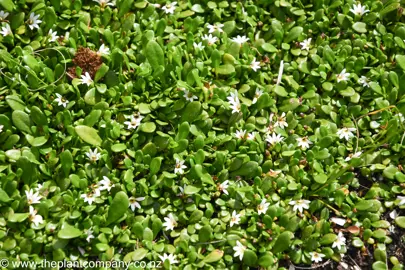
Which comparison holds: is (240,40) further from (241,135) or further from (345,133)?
(345,133)

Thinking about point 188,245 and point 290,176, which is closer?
point 188,245

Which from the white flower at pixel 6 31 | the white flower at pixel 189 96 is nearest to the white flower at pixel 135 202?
the white flower at pixel 189 96

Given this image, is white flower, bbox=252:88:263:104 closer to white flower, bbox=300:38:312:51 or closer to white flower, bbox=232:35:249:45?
white flower, bbox=232:35:249:45

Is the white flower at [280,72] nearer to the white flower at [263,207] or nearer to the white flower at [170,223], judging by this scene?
the white flower at [263,207]

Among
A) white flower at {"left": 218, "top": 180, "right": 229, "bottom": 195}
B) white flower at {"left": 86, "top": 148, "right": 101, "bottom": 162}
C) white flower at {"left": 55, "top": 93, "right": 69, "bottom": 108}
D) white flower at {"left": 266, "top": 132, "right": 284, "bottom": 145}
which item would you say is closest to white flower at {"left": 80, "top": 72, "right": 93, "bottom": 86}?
white flower at {"left": 55, "top": 93, "right": 69, "bottom": 108}

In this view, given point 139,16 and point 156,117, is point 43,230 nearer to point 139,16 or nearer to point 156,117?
point 156,117

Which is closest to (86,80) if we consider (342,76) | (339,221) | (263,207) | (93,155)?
(93,155)

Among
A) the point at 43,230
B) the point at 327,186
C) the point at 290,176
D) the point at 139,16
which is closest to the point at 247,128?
the point at 290,176
